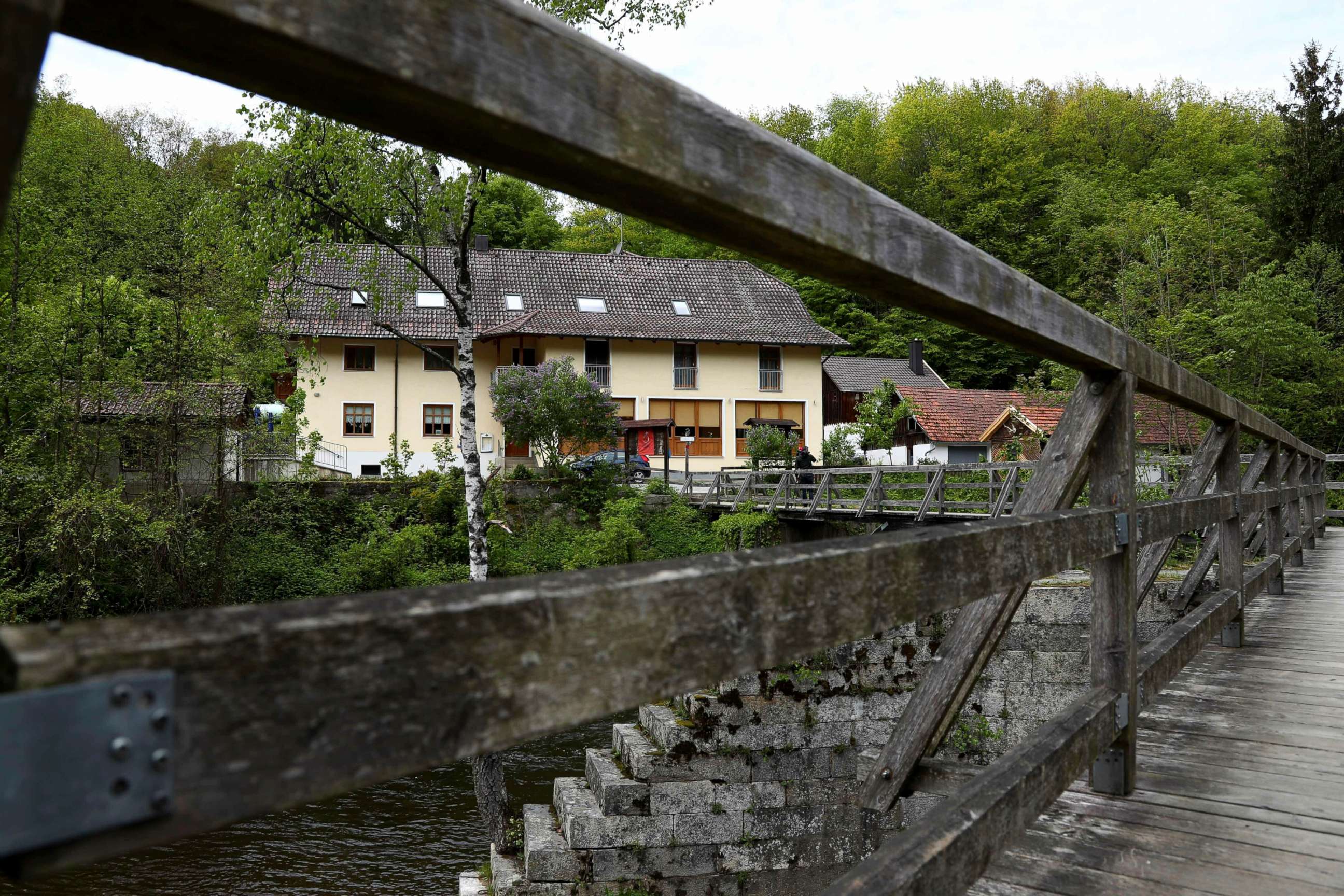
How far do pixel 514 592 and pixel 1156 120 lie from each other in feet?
180

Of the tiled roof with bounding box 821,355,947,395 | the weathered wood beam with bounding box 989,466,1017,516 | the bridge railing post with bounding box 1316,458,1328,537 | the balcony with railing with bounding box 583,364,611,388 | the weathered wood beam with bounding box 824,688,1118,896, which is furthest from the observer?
the tiled roof with bounding box 821,355,947,395

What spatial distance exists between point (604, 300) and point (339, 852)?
88.6 feet

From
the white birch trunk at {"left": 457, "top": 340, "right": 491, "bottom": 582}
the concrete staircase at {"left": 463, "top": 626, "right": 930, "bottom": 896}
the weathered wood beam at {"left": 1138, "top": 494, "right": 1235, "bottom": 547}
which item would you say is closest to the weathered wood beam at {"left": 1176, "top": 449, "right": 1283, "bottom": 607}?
the weathered wood beam at {"left": 1138, "top": 494, "right": 1235, "bottom": 547}

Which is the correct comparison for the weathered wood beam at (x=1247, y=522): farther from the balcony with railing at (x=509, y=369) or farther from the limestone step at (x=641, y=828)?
the balcony with railing at (x=509, y=369)

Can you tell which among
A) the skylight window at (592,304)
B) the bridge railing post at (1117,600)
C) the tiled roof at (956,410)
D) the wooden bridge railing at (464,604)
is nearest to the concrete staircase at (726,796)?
the bridge railing post at (1117,600)

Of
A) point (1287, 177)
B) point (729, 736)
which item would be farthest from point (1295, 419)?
point (729, 736)

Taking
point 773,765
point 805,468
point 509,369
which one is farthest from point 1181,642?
point 509,369

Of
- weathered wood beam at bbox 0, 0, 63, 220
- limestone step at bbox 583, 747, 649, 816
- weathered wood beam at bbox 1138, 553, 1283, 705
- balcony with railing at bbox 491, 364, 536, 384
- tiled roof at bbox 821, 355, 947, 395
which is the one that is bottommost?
limestone step at bbox 583, 747, 649, 816

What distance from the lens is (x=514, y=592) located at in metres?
0.88

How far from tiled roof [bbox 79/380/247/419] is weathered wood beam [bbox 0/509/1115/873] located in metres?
19.3

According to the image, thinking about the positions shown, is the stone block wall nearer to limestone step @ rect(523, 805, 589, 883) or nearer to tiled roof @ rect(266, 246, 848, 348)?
limestone step @ rect(523, 805, 589, 883)

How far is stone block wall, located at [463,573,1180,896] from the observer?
7.60 m

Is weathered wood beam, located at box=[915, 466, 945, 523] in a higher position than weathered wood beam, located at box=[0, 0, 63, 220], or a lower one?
lower

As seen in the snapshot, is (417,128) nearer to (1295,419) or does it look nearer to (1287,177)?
(1295,419)
